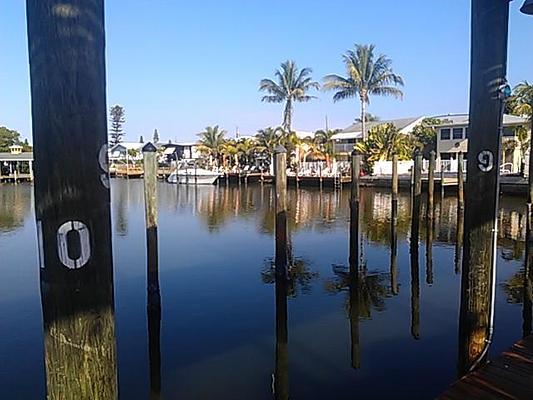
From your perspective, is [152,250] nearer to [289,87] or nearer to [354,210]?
[354,210]

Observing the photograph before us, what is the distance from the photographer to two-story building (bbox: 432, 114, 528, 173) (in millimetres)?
37031

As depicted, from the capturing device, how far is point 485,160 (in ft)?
15.0

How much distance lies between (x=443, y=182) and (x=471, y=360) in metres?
27.7

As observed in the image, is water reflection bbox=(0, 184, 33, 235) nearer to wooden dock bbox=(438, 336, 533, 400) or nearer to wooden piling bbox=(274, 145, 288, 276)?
wooden piling bbox=(274, 145, 288, 276)

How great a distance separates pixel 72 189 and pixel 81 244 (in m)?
0.22

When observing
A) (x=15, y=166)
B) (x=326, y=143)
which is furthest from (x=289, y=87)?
(x=15, y=166)

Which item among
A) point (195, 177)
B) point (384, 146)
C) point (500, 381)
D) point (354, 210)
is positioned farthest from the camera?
point (195, 177)

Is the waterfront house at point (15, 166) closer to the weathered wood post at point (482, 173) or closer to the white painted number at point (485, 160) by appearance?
the weathered wood post at point (482, 173)

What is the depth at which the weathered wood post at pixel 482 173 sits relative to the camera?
434 centimetres

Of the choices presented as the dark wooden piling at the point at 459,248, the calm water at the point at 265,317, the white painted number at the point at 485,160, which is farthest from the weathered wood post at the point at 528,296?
the white painted number at the point at 485,160

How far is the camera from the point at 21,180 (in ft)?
204

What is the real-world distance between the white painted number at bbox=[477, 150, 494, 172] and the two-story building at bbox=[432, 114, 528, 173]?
33334mm

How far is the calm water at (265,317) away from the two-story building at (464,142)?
794 inches

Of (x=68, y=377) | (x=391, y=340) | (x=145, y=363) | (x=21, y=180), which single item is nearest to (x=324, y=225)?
(x=391, y=340)
